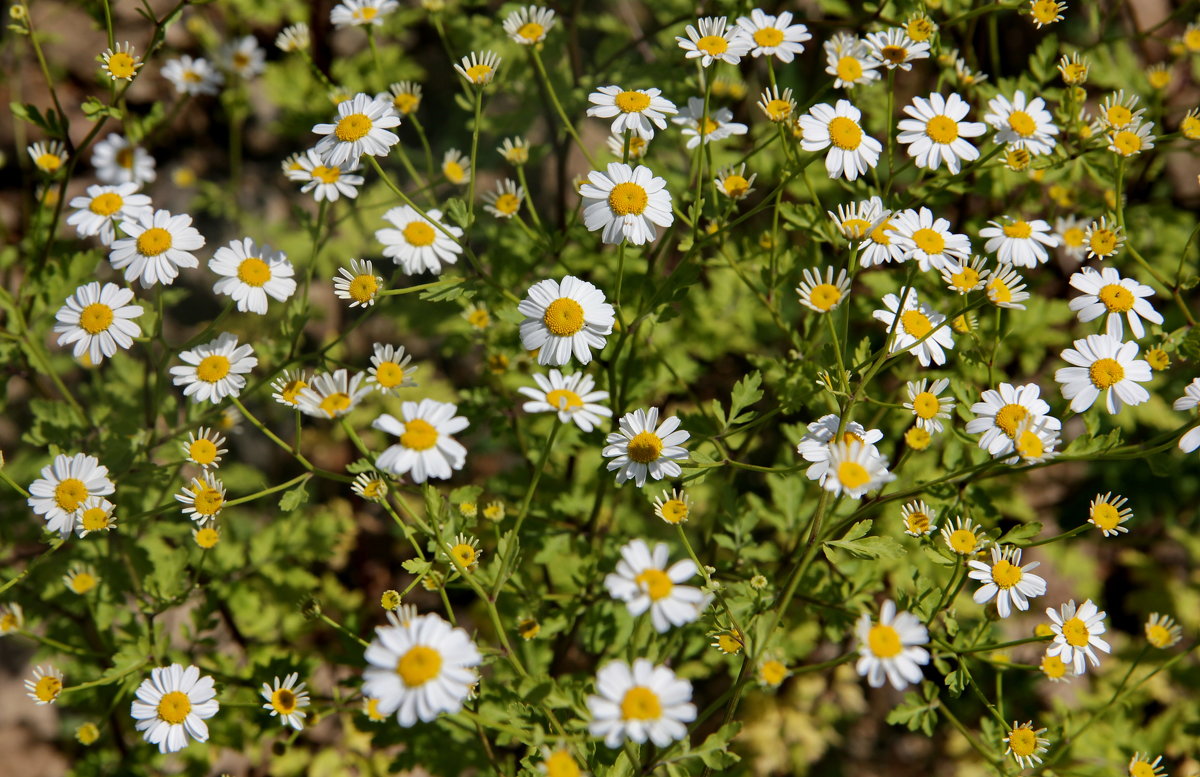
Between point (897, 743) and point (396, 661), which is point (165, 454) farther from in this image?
point (897, 743)

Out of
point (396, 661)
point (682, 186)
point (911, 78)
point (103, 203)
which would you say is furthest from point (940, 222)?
point (103, 203)

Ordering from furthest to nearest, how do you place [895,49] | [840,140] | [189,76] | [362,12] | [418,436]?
[189,76]
[362,12]
[895,49]
[840,140]
[418,436]

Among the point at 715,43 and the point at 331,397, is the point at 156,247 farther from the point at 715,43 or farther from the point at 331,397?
the point at 715,43

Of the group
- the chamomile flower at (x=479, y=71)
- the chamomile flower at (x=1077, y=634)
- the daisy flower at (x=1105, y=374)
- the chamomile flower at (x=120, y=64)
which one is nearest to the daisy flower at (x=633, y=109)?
the chamomile flower at (x=479, y=71)

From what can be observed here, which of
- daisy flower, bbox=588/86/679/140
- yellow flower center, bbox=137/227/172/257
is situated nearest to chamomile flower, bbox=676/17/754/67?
daisy flower, bbox=588/86/679/140

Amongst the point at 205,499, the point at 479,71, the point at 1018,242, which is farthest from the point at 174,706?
the point at 1018,242

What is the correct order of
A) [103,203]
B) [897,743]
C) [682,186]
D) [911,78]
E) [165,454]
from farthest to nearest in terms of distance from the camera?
[911,78], [897,743], [682,186], [165,454], [103,203]
